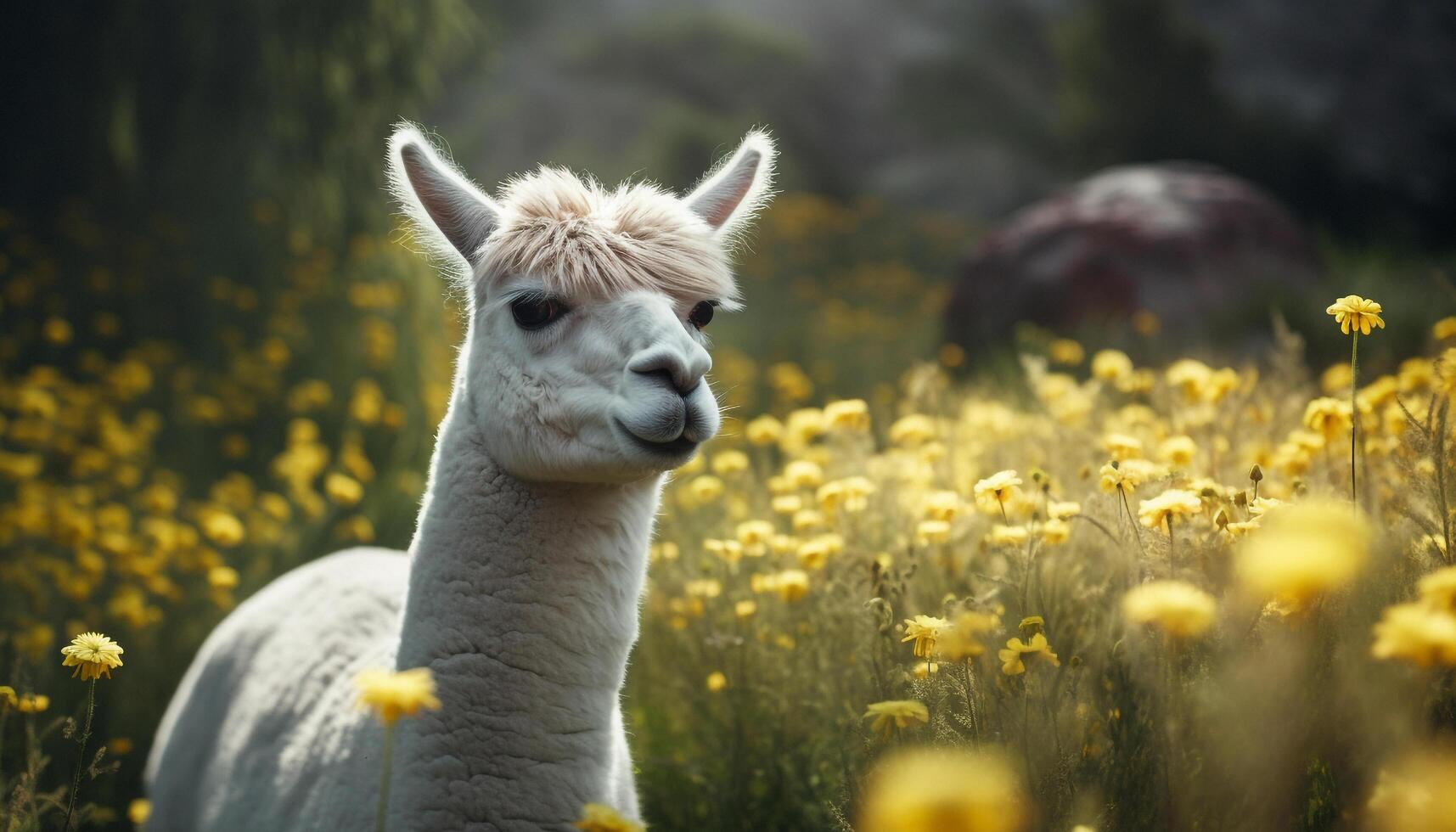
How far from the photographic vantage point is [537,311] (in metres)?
2.21

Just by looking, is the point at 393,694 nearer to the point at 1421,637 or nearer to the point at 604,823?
the point at 604,823

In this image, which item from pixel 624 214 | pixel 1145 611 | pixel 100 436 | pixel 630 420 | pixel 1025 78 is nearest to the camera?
pixel 1145 611

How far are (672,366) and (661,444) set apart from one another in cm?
16

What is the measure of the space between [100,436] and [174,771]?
108 inches

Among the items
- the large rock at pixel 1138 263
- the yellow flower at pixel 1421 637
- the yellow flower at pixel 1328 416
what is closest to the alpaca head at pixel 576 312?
the yellow flower at pixel 1421 637

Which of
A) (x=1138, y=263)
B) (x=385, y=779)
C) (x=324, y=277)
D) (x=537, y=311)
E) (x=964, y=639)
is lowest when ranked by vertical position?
(x=385, y=779)

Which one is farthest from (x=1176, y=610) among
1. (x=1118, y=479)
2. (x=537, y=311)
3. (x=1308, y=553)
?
(x=537, y=311)

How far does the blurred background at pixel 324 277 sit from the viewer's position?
438 cm

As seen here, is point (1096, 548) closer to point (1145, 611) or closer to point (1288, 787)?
point (1288, 787)

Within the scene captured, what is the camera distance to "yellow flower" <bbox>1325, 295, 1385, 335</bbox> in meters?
2.16

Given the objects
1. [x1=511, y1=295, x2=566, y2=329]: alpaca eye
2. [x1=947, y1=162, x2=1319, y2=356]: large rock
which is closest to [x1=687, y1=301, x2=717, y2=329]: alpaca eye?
[x1=511, y1=295, x2=566, y2=329]: alpaca eye

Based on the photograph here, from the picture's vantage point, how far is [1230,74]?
14.3 meters

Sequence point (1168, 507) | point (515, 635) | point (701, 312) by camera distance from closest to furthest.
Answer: point (1168, 507)
point (515, 635)
point (701, 312)

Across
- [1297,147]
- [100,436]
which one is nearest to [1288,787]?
[100,436]
